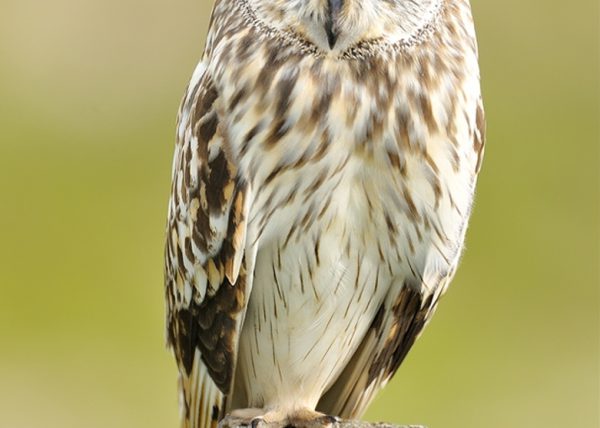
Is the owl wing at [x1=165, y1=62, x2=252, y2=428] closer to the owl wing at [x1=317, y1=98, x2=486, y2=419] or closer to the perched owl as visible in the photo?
the perched owl

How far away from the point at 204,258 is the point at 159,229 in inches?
208

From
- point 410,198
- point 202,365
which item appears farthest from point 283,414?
point 410,198

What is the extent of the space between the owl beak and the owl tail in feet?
3.84

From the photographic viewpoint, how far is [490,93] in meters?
12.2

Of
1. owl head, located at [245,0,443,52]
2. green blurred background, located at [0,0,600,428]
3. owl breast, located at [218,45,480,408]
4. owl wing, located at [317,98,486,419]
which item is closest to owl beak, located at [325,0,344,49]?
owl head, located at [245,0,443,52]

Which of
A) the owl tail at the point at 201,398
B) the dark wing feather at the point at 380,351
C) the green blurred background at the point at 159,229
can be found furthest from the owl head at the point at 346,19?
the green blurred background at the point at 159,229

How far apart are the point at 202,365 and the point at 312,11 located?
1249 mm

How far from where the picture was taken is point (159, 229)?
11094 mm

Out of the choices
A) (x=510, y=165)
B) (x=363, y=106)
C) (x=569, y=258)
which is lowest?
(x=363, y=106)

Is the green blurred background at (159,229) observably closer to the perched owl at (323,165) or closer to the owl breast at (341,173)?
the perched owl at (323,165)

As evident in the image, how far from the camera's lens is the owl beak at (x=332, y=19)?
17.8ft

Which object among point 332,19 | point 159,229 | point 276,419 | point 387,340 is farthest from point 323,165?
point 159,229

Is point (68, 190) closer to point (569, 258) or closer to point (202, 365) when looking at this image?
point (569, 258)

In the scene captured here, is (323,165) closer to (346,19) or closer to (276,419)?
(346,19)
